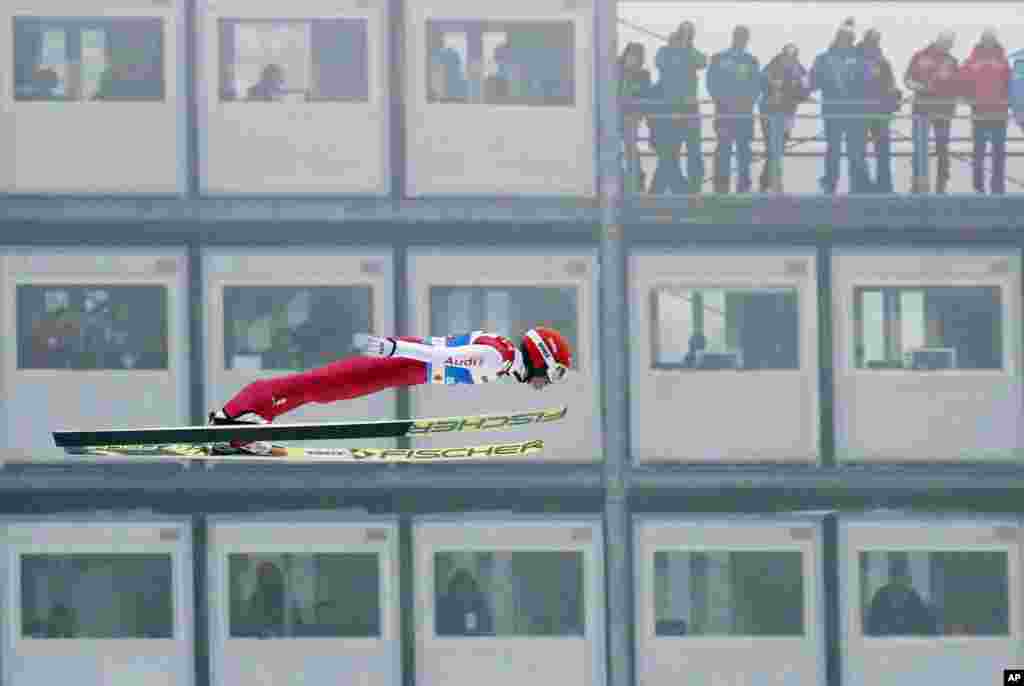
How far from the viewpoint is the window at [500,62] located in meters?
18.9

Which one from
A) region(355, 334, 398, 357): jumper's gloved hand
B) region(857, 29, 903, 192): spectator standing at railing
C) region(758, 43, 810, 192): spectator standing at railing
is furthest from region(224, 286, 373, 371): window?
region(355, 334, 398, 357): jumper's gloved hand

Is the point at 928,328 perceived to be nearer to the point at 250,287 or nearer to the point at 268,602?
the point at 250,287

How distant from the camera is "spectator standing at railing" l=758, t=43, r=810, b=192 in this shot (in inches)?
725

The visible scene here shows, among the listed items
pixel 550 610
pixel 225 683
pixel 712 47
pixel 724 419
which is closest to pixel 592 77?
pixel 712 47

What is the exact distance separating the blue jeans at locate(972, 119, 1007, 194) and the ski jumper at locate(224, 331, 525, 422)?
7.17 metres

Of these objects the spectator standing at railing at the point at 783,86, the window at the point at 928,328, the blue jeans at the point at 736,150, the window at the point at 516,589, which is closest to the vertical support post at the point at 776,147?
the spectator standing at railing at the point at 783,86

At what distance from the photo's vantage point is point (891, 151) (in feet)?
61.5

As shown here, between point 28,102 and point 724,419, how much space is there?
24.6ft

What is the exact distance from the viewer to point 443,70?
1898 centimetres

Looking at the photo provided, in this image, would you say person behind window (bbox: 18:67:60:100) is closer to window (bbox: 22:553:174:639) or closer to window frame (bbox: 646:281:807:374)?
window (bbox: 22:553:174:639)

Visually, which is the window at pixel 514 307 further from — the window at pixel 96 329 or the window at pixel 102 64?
the window at pixel 102 64

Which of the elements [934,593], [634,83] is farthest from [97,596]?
[934,593]

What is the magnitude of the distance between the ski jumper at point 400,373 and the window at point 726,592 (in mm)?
6153

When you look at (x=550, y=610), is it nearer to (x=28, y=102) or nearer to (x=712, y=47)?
(x=712, y=47)
